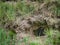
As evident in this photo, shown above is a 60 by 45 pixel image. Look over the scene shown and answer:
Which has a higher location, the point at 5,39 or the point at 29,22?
the point at 29,22

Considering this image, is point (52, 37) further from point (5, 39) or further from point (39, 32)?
point (5, 39)

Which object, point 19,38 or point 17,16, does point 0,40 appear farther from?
point 17,16

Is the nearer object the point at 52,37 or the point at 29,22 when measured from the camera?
the point at 52,37

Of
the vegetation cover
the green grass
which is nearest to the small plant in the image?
the vegetation cover

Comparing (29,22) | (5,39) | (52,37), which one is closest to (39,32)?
(29,22)

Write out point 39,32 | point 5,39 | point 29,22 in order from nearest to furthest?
point 5,39 < point 39,32 < point 29,22

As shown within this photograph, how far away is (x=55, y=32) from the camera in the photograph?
148 inches

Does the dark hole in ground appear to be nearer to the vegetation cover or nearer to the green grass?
the vegetation cover

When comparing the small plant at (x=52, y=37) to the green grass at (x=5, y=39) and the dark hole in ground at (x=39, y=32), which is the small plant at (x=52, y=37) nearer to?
the dark hole in ground at (x=39, y=32)

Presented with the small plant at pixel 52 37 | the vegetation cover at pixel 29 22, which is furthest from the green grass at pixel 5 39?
the small plant at pixel 52 37

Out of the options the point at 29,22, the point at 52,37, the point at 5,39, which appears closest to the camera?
the point at 5,39

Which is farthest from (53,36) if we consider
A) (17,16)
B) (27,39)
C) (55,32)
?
(17,16)

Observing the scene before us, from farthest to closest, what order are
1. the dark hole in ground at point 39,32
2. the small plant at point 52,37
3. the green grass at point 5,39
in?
the dark hole in ground at point 39,32, the small plant at point 52,37, the green grass at point 5,39

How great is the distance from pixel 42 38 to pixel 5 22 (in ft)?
2.52
